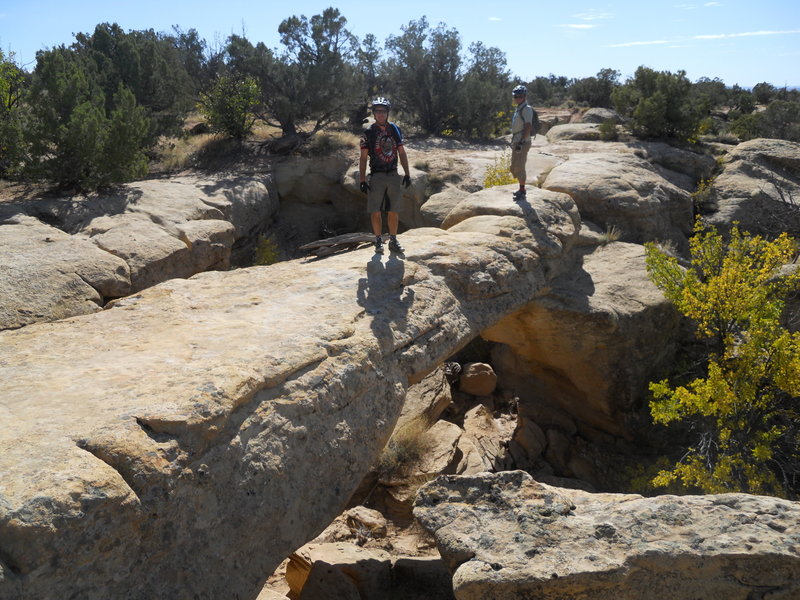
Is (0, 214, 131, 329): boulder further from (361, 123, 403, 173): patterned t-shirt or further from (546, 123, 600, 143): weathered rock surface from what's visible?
(546, 123, 600, 143): weathered rock surface

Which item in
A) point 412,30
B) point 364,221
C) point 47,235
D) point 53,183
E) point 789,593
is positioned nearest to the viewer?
point 789,593

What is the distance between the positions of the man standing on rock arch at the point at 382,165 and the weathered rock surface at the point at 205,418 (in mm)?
681

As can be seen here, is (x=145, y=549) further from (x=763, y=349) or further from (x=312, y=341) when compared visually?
(x=763, y=349)

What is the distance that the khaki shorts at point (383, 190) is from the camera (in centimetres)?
702

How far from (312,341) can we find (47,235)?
5322mm

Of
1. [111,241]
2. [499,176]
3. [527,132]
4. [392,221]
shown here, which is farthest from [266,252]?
[527,132]

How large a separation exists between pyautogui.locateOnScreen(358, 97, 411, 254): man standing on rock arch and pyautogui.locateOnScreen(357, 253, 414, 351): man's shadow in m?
0.52

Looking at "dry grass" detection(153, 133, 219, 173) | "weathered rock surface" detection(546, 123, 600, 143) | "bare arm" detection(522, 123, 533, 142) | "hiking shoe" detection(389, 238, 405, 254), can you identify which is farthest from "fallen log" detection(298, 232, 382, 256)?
"weathered rock surface" detection(546, 123, 600, 143)

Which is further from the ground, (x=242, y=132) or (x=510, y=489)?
(x=242, y=132)

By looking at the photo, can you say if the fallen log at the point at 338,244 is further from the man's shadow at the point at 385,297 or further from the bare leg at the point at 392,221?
the man's shadow at the point at 385,297

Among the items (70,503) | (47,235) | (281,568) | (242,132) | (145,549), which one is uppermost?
(242,132)

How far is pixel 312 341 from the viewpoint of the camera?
4922mm

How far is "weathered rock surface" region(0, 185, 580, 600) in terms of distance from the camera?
3.13 m

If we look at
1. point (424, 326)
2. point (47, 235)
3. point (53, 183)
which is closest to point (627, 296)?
point (424, 326)
